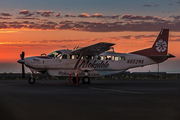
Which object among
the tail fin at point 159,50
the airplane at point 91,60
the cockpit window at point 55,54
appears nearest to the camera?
the airplane at point 91,60

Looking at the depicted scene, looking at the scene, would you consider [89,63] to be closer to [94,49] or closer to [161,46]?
[94,49]

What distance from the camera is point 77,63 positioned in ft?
92.0

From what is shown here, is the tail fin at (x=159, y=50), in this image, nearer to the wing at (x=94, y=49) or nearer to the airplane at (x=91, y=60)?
the airplane at (x=91, y=60)

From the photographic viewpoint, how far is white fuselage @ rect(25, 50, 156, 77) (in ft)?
88.5

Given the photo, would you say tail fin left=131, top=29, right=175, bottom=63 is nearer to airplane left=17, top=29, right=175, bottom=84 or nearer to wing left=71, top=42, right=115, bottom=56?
airplane left=17, top=29, right=175, bottom=84

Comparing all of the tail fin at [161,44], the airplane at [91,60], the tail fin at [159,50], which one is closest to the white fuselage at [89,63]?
the airplane at [91,60]

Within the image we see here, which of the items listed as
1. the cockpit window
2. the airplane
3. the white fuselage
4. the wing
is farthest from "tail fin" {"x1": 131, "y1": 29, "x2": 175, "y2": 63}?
the cockpit window

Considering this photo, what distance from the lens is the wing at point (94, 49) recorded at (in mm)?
25945

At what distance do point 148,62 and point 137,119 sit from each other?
22.8 m

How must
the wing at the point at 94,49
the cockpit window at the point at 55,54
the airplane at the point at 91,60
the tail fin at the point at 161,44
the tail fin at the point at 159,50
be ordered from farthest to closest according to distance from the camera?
the tail fin at the point at 161,44
the tail fin at the point at 159,50
the cockpit window at the point at 55,54
the airplane at the point at 91,60
the wing at the point at 94,49

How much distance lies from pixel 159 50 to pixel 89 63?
25.9 feet

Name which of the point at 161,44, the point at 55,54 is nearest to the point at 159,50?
the point at 161,44

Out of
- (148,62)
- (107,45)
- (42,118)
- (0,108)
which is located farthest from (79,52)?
(42,118)

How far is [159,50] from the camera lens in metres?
31.3
